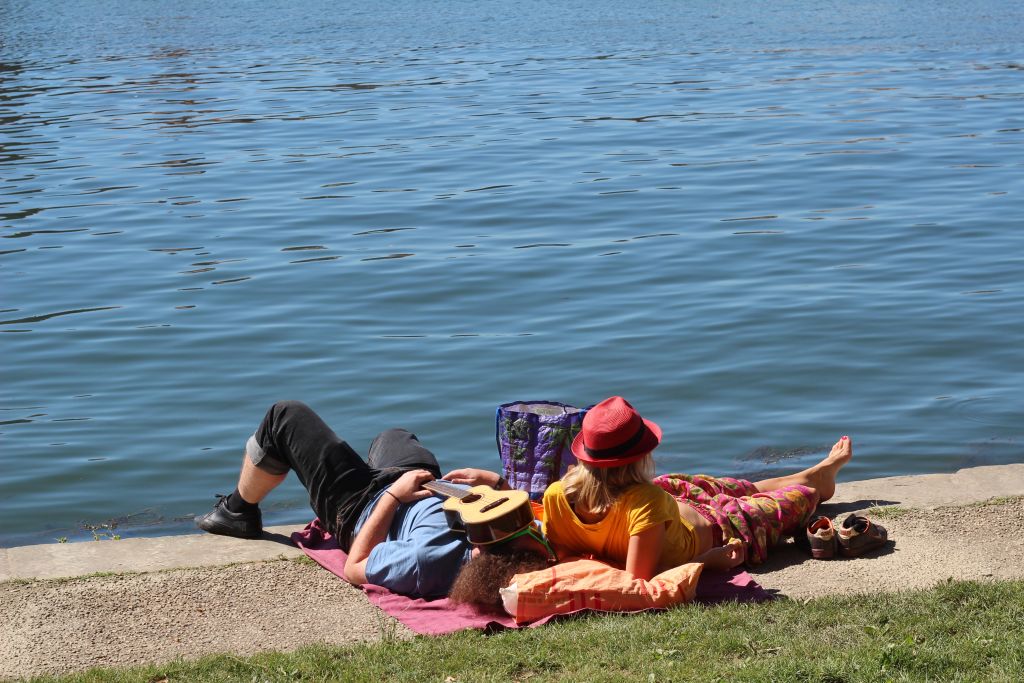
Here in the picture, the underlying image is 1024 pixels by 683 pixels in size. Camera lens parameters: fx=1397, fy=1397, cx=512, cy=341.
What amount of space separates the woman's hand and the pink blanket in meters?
0.04

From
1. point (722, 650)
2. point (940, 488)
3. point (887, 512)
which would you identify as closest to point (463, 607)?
point (722, 650)

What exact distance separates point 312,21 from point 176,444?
31.9 metres

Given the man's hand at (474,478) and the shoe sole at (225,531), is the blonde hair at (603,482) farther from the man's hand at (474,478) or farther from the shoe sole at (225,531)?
the shoe sole at (225,531)

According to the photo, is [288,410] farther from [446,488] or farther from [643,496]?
[643,496]

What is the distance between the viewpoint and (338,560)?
20.3 feet

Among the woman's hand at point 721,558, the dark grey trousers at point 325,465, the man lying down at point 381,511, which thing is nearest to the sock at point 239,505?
the man lying down at point 381,511

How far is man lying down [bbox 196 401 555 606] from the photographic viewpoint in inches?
222

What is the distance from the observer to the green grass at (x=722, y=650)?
456 cm

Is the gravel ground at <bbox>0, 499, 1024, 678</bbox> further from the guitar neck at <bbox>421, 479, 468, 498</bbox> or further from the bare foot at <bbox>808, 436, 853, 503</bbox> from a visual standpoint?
the guitar neck at <bbox>421, 479, 468, 498</bbox>

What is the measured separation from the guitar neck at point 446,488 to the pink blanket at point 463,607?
1.44ft

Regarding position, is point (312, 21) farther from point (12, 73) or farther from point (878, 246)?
point (878, 246)

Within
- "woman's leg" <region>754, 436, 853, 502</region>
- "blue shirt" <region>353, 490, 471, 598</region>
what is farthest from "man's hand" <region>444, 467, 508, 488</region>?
"woman's leg" <region>754, 436, 853, 502</region>

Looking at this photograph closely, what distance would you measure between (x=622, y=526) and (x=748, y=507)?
0.75m

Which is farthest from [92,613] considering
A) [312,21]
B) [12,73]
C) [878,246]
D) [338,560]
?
[312,21]
